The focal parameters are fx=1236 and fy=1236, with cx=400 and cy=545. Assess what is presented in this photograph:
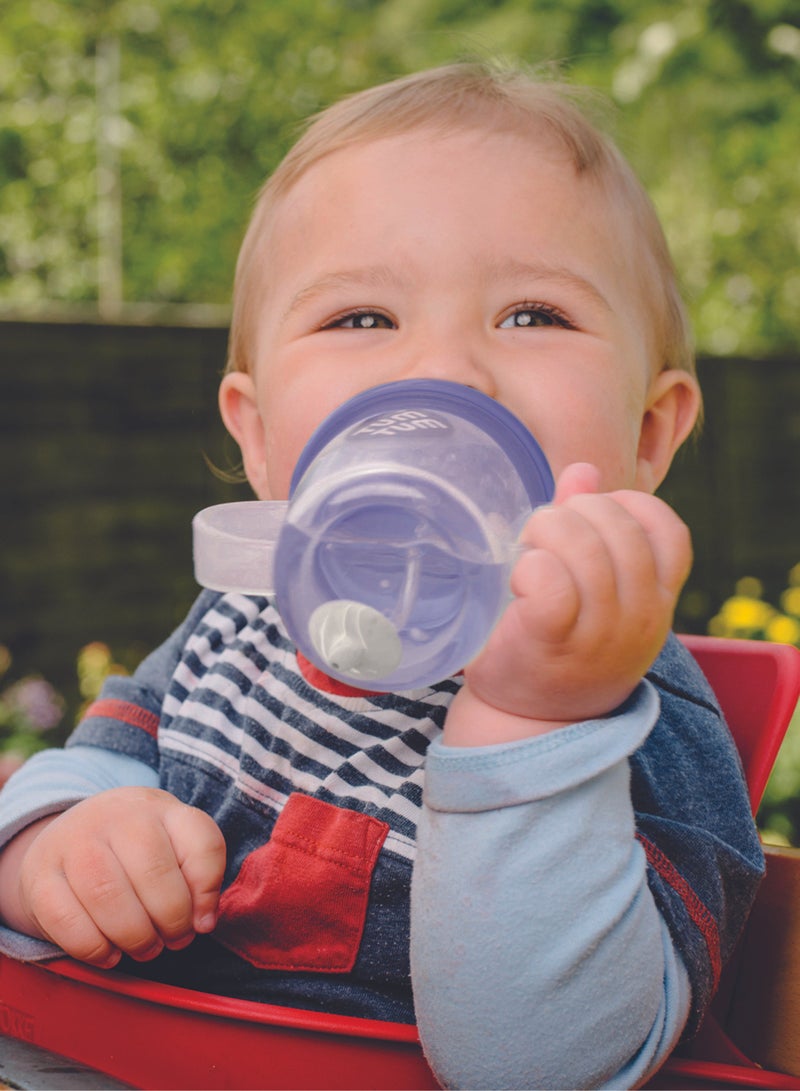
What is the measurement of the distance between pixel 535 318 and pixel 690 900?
0.63m

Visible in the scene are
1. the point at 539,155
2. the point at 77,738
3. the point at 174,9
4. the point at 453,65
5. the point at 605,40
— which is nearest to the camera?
the point at 539,155

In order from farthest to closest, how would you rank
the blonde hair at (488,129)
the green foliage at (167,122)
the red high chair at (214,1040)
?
the green foliage at (167,122)
the blonde hair at (488,129)
the red high chair at (214,1040)

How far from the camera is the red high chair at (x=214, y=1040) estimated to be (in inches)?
41.4

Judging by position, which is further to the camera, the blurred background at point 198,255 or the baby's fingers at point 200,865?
the blurred background at point 198,255

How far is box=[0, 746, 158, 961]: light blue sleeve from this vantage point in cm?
125

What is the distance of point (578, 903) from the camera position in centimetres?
97

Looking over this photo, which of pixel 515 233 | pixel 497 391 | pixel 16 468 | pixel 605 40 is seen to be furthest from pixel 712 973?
pixel 605 40

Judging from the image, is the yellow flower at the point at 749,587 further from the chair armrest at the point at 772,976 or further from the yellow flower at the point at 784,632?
the chair armrest at the point at 772,976

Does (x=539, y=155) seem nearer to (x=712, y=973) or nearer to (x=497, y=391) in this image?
(x=497, y=391)

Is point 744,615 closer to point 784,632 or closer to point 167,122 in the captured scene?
point 784,632

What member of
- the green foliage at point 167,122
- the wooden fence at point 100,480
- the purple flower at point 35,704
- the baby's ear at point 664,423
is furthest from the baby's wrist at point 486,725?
the green foliage at point 167,122

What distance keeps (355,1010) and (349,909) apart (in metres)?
0.10

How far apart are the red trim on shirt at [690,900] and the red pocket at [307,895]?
10.5 inches

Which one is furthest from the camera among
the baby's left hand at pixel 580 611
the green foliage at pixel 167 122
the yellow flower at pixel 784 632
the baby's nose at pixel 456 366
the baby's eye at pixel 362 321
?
the green foliage at pixel 167 122
